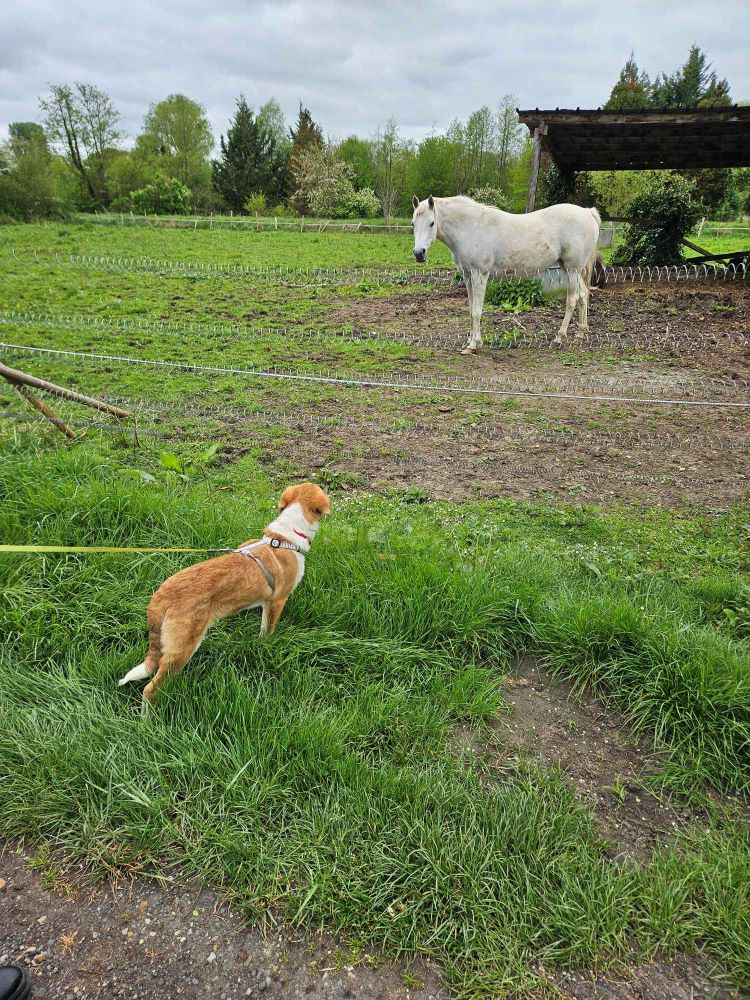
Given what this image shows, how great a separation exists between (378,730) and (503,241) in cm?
841

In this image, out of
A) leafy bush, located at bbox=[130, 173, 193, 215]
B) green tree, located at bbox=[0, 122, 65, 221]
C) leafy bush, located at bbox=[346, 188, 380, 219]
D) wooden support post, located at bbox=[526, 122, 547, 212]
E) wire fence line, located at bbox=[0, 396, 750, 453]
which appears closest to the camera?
wire fence line, located at bbox=[0, 396, 750, 453]

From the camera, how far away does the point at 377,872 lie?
84.0 inches

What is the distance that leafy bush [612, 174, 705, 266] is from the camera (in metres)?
13.9

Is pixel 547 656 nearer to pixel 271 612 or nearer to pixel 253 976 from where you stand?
pixel 271 612

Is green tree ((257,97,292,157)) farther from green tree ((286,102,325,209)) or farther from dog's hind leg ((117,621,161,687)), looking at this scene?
dog's hind leg ((117,621,161,687))

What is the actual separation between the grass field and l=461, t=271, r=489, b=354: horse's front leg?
15.8ft

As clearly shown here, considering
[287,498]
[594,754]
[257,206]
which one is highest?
[257,206]

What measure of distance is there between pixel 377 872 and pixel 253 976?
0.49 m

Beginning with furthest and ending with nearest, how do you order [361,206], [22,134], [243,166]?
[22,134] → [243,166] → [361,206]

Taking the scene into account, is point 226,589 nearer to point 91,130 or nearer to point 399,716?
point 399,716

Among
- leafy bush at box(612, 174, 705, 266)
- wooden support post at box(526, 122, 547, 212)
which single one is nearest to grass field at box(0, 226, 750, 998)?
wooden support post at box(526, 122, 547, 212)

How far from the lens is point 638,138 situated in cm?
1329

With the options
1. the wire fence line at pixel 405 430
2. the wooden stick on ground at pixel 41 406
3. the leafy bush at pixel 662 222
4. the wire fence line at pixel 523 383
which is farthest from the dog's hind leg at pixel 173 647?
the leafy bush at pixel 662 222

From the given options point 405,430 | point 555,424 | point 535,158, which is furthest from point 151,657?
point 535,158
